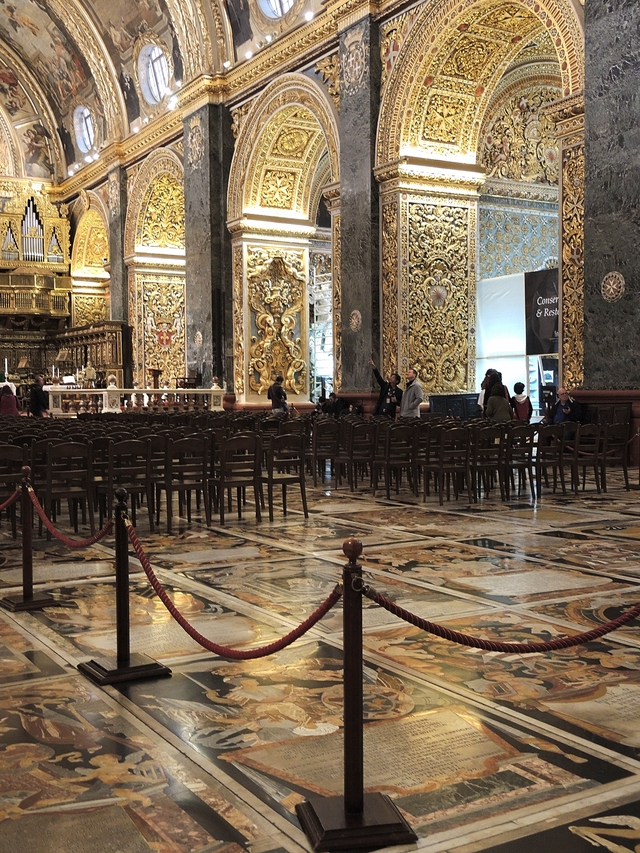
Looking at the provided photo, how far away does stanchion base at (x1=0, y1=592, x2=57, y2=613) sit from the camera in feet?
19.2

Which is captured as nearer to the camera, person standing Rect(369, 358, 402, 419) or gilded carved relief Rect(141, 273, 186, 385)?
person standing Rect(369, 358, 402, 419)

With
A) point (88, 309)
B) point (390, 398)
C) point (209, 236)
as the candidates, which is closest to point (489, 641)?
point (390, 398)

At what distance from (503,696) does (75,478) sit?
606cm

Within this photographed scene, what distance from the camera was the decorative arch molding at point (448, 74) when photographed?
1730cm

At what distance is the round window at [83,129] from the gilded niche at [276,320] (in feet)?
43.4

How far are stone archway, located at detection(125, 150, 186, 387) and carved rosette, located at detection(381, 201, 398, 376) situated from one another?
44.2ft

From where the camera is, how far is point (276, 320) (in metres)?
25.3

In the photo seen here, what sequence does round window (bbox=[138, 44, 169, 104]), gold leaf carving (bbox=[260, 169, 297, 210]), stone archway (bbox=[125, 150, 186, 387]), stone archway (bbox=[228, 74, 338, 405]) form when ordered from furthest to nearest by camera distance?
stone archway (bbox=[125, 150, 186, 387]) < round window (bbox=[138, 44, 169, 104]) < gold leaf carving (bbox=[260, 169, 297, 210]) < stone archway (bbox=[228, 74, 338, 405])

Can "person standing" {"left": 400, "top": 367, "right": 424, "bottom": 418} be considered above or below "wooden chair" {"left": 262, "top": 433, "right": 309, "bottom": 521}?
above

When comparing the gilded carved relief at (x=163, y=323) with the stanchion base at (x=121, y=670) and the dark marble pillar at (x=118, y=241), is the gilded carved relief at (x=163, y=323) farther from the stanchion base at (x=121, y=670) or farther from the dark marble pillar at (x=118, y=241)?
the stanchion base at (x=121, y=670)

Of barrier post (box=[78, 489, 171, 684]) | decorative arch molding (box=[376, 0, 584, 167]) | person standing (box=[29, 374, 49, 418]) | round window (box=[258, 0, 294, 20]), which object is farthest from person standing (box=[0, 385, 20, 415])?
barrier post (box=[78, 489, 171, 684])

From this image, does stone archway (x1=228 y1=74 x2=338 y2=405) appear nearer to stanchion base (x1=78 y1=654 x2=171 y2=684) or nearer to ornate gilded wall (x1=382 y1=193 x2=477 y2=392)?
ornate gilded wall (x1=382 y1=193 x2=477 y2=392)

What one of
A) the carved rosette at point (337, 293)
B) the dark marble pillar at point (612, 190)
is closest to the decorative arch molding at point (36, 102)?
the carved rosette at point (337, 293)

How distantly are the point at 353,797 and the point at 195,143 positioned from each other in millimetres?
24660
